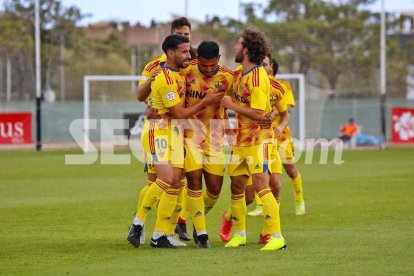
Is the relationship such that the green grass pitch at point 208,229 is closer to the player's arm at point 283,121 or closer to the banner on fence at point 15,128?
the player's arm at point 283,121

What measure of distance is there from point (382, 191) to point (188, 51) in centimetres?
887

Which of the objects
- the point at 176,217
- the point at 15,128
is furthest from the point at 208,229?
the point at 15,128

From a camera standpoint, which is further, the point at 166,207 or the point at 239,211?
the point at 239,211

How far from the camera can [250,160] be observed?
396 inches

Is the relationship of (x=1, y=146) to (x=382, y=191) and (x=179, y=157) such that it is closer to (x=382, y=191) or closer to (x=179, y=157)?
(x=382, y=191)

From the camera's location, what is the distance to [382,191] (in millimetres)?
→ 17875

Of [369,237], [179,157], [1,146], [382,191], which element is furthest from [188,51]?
[1,146]

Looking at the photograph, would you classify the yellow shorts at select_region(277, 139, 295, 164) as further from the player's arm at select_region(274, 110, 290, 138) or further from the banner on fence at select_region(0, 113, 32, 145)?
the banner on fence at select_region(0, 113, 32, 145)

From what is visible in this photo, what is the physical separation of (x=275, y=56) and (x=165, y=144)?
30.6 meters

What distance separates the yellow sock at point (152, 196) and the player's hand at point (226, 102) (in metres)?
1.09

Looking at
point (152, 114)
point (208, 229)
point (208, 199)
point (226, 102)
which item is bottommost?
point (208, 229)

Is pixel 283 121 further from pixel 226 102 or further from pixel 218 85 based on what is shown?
pixel 226 102

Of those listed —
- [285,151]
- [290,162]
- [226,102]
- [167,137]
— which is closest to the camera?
[226,102]

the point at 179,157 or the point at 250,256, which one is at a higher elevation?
the point at 179,157
